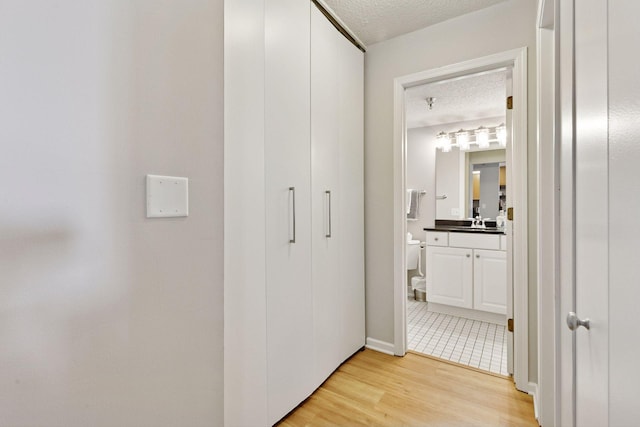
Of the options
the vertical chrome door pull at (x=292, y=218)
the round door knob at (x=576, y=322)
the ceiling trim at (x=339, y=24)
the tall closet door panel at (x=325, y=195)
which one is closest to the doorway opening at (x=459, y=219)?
the ceiling trim at (x=339, y=24)

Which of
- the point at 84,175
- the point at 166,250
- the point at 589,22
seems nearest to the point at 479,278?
the point at 589,22

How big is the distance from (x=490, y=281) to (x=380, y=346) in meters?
1.40

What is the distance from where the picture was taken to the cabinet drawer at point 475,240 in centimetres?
287

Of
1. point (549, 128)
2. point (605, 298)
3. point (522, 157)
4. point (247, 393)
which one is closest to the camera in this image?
point (605, 298)

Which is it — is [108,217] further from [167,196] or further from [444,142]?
[444,142]

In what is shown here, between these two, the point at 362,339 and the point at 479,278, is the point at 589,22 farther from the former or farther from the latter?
the point at 479,278

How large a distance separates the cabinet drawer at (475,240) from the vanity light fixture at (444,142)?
1.29 m

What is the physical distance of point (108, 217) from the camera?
723mm

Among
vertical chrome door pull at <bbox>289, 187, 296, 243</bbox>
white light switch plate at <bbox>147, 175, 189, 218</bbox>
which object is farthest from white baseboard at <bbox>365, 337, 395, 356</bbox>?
white light switch plate at <bbox>147, 175, 189, 218</bbox>

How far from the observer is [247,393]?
1.26 meters

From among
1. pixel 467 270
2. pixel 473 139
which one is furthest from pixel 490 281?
pixel 473 139

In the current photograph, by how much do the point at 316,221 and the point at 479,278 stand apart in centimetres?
208

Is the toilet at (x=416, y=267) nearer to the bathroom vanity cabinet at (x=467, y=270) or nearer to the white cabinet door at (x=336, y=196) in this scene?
the bathroom vanity cabinet at (x=467, y=270)

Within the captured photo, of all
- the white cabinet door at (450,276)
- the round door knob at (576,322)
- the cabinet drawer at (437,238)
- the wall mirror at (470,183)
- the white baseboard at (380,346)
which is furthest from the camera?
the wall mirror at (470,183)
